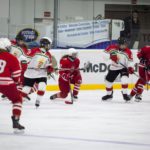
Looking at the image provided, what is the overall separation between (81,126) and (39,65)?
2471 mm

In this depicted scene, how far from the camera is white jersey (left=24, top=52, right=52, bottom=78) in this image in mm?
11523

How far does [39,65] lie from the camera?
11.6 m

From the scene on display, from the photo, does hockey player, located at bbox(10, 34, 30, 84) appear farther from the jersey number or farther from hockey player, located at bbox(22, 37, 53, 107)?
the jersey number

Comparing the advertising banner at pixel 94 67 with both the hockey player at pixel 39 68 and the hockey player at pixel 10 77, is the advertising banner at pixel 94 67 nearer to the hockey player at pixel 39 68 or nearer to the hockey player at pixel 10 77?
the hockey player at pixel 39 68

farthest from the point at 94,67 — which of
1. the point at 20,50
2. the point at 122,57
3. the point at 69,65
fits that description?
the point at 20,50

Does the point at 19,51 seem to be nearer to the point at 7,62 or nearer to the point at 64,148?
the point at 7,62

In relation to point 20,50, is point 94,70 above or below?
below

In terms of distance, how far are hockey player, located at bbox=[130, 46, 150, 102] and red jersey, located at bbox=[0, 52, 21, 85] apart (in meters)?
4.87

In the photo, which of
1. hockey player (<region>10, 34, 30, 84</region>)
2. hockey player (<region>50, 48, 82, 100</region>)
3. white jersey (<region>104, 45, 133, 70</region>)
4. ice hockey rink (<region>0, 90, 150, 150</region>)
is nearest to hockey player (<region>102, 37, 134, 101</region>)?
white jersey (<region>104, 45, 133, 70</region>)

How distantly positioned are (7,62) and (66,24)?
809 centimetres

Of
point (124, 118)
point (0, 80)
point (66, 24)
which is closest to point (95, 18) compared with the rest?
point (66, 24)

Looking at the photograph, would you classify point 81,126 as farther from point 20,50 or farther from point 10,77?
point 20,50

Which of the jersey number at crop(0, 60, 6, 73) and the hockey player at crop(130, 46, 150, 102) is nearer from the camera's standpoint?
the jersey number at crop(0, 60, 6, 73)

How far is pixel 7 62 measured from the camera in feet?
27.4
